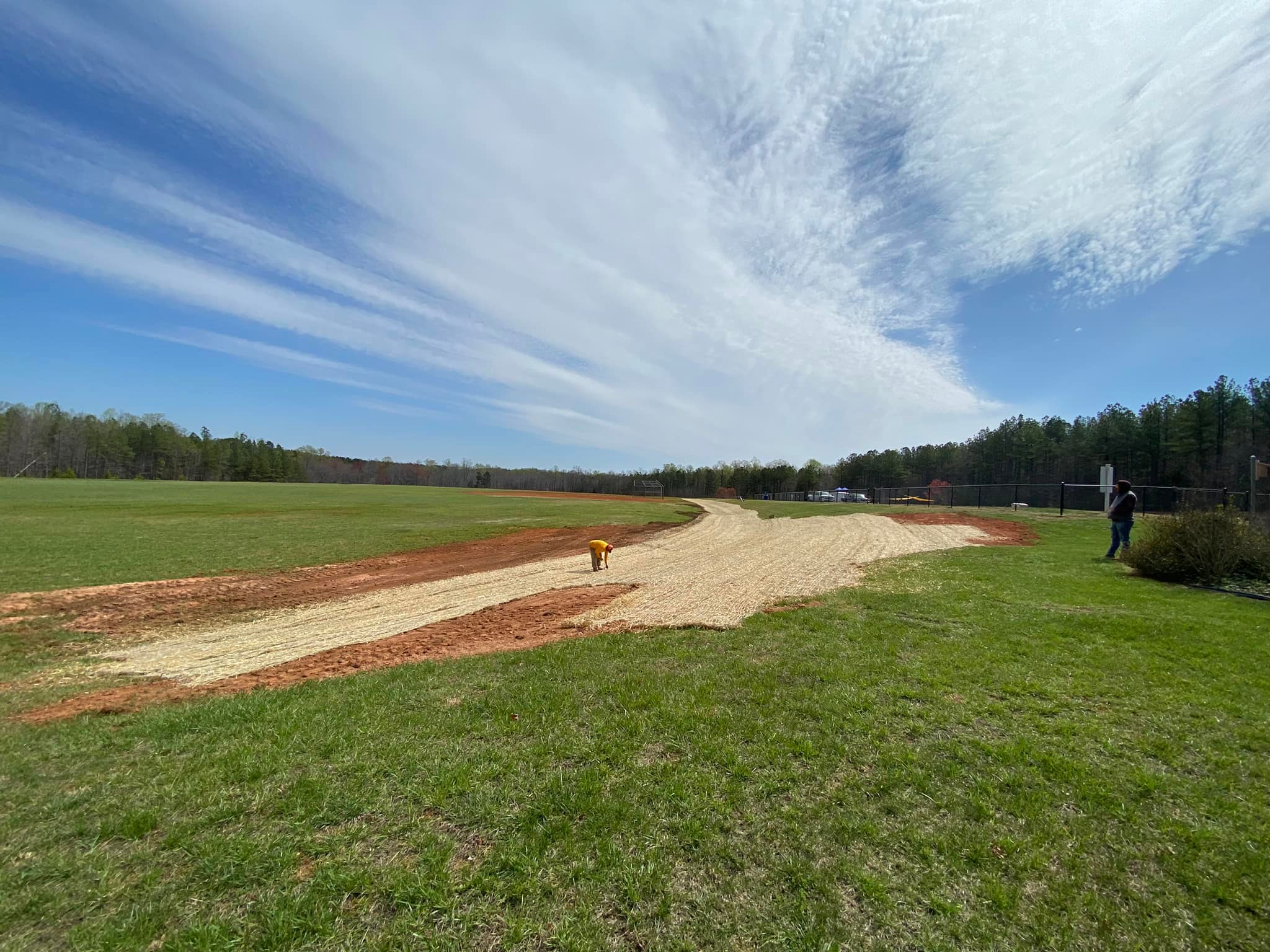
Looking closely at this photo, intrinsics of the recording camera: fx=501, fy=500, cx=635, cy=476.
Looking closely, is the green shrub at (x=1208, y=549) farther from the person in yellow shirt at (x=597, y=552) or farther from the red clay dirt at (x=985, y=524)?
the person in yellow shirt at (x=597, y=552)

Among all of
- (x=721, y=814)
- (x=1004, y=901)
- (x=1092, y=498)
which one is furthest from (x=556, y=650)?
(x=1092, y=498)

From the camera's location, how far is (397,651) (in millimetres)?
7406

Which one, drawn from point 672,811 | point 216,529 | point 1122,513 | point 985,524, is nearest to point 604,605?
point 672,811

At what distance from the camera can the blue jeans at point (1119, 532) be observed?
12.8 meters

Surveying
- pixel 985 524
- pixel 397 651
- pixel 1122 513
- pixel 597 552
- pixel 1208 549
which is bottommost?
pixel 397 651

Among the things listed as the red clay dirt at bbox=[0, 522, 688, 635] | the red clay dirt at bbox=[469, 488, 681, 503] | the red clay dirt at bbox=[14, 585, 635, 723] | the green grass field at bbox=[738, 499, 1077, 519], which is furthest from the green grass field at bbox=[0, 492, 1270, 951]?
the red clay dirt at bbox=[469, 488, 681, 503]

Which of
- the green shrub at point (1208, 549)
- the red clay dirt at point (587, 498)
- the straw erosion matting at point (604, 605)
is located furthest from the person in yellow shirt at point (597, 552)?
the red clay dirt at point (587, 498)

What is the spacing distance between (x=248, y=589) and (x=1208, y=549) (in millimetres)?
20790

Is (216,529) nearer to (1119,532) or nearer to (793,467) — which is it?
(1119,532)

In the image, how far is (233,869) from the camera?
9.18ft

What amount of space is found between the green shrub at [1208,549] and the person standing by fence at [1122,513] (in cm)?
193

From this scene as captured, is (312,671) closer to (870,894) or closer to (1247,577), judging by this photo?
(870,894)

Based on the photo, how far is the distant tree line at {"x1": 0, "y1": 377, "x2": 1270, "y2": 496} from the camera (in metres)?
47.1

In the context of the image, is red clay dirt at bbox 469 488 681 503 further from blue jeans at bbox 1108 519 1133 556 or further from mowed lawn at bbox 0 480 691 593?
blue jeans at bbox 1108 519 1133 556
